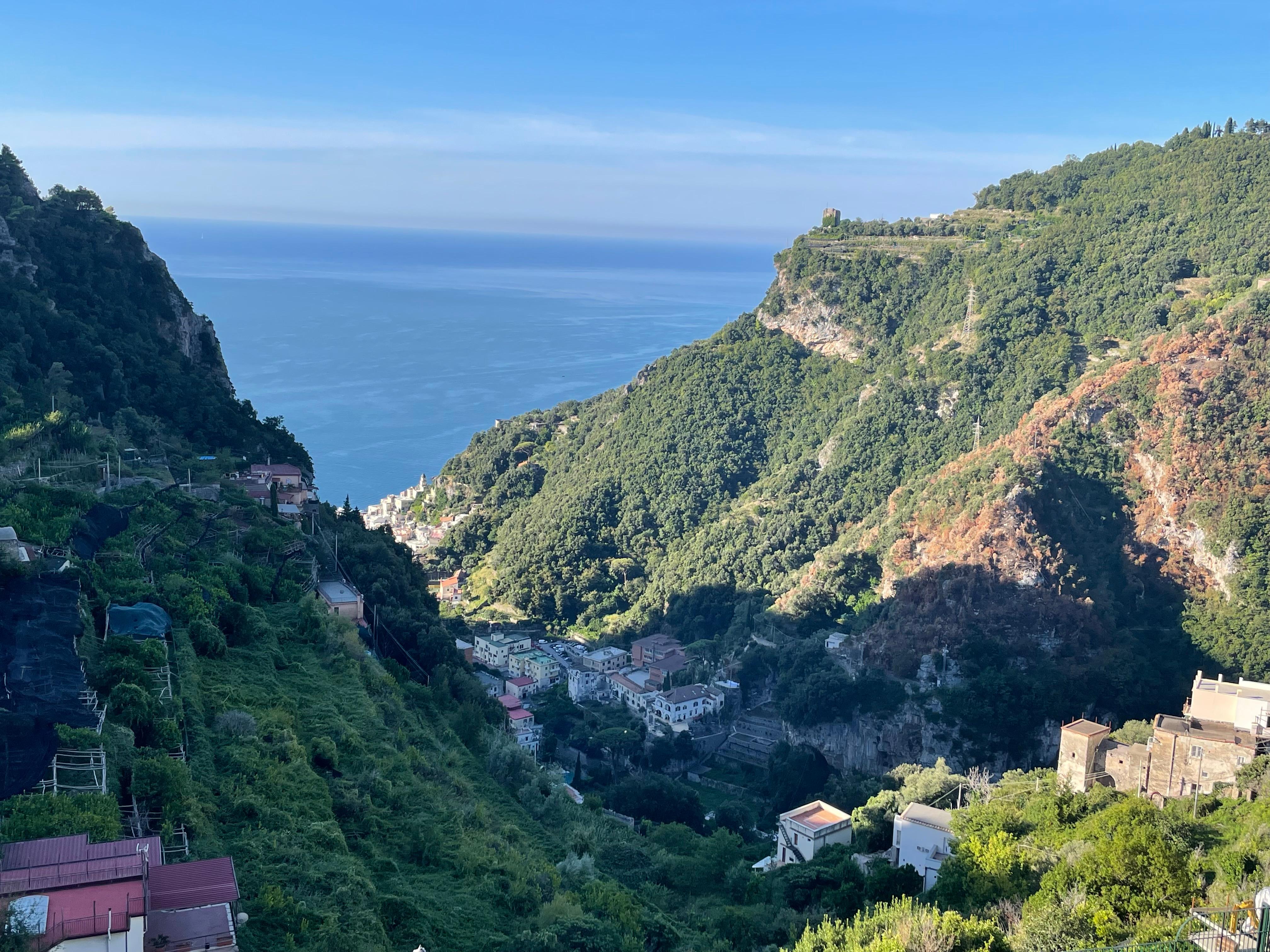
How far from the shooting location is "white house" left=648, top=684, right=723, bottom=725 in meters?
30.8

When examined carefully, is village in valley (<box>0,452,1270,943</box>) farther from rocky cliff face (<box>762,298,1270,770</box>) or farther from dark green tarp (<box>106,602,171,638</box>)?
rocky cliff face (<box>762,298,1270,770</box>)

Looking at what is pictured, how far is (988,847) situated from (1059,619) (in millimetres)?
15835

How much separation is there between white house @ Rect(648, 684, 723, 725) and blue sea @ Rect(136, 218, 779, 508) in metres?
27.8

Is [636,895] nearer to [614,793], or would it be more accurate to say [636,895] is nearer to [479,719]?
[479,719]

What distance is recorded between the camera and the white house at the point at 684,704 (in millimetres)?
30750

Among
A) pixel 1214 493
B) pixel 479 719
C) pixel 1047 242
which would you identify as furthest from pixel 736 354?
pixel 479 719

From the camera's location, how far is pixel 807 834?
18.7 m

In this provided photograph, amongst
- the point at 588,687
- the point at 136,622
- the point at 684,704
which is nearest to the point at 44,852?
the point at 136,622

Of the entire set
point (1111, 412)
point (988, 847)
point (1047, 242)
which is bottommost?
point (988, 847)

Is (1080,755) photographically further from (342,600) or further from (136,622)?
(136,622)

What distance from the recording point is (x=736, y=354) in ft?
169

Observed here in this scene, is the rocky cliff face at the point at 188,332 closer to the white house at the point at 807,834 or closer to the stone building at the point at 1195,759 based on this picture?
the white house at the point at 807,834

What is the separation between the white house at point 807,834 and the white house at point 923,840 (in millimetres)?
1504

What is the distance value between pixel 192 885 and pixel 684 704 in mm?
23739
